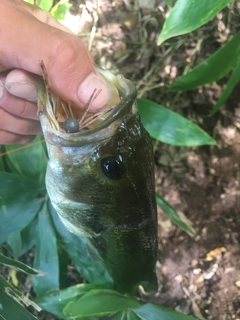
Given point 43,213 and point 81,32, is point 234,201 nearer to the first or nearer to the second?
point 43,213

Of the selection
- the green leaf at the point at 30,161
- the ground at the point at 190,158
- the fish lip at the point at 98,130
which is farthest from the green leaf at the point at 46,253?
the fish lip at the point at 98,130

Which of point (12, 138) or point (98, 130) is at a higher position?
point (98, 130)

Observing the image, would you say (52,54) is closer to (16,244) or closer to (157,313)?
(157,313)

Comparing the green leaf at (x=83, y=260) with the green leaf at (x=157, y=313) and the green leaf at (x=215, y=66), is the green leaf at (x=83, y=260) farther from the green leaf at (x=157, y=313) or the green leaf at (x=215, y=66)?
the green leaf at (x=215, y=66)

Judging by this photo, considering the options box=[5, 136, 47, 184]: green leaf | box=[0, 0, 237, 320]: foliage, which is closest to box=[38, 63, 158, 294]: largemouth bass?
box=[0, 0, 237, 320]: foliage

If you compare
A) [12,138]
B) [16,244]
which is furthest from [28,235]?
[12,138]

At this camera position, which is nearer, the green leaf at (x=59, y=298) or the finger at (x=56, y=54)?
the finger at (x=56, y=54)

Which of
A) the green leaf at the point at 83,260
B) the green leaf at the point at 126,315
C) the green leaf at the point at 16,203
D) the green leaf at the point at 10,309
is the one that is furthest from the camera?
the green leaf at the point at 83,260
